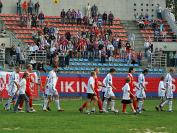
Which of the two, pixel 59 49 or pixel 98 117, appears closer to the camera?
pixel 98 117

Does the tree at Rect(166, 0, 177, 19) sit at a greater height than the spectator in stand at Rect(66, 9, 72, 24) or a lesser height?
greater

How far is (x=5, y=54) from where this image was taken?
55.2m

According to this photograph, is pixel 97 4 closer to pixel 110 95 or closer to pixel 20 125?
pixel 110 95

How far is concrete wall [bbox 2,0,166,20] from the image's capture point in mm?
64188

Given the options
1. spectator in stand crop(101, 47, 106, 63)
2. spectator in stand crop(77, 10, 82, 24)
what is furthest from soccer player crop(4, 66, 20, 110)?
spectator in stand crop(77, 10, 82, 24)

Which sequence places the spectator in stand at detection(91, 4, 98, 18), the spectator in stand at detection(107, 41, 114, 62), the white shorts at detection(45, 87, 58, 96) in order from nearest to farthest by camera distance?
the white shorts at detection(45, 87, 58, 96) → the spectator in stand at detection(107, 41, 114, 62) → the spectator in stand at detection(91, 4, 98, 18)

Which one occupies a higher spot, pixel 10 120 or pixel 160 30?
pixel 160 30

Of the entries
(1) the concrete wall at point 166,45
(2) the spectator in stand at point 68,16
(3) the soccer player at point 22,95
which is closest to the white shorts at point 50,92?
(3) the soccer player at point 22,95

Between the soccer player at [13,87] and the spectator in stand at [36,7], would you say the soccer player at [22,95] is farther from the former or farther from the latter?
the spectator in stand at [36,7]

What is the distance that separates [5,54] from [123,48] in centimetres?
1025

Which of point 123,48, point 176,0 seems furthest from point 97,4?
point 176,0

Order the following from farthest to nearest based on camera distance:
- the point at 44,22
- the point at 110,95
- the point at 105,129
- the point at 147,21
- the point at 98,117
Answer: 1. the point at 147,21
2. the point at 44,22
3. the point at 110,95
4. the point at 98,117
5. the point at 105,129

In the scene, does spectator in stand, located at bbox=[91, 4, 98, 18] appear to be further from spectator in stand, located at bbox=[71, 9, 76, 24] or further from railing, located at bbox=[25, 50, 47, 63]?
railing, located at bbox=[25, 50, 47, 63]

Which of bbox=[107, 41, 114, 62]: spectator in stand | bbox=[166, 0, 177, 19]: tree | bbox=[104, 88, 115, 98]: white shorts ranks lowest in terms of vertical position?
bbox=[104, 88, 115, 98]: white shorts
